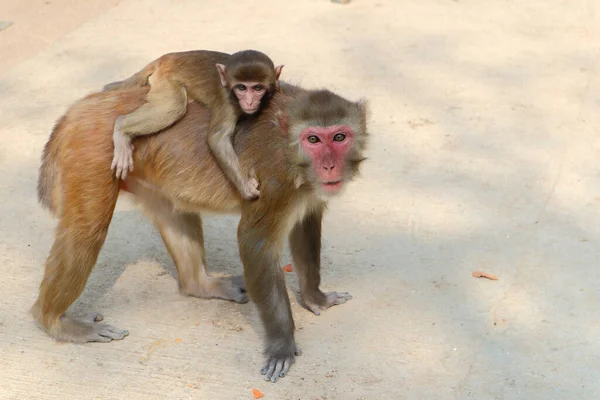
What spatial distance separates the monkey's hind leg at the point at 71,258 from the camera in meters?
4.94

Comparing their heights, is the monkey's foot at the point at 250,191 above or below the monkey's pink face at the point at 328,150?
below

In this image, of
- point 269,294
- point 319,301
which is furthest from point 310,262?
point 269,294

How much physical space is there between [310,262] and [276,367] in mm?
789

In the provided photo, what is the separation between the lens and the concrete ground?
4.93 metres

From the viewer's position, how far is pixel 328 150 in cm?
468

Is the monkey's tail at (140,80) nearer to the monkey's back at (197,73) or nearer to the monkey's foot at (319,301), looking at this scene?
the monkey's back at (197,73)

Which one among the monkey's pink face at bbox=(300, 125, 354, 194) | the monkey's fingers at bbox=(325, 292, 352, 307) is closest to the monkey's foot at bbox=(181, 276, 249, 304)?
the monkey's fingers at bbox=(325, 292, 352, 307)

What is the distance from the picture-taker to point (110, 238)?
6305mm

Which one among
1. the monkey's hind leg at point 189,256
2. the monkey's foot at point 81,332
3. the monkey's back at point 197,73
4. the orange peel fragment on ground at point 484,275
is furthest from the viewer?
the orange peel fragment on ground at point 484,275

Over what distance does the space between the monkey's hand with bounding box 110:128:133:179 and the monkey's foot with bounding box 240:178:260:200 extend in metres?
0.68

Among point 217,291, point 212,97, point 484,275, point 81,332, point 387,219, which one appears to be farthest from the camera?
point 387,219

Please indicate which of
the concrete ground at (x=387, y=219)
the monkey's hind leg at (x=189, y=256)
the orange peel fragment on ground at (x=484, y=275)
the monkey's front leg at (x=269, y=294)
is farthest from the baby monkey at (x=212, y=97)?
the orange peel fragment on ground at (x=484, y=275)

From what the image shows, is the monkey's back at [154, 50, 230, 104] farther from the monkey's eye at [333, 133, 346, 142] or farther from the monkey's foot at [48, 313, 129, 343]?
the monkey's foot at [48, 313, 129, 343]

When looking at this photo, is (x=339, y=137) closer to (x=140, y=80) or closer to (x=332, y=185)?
(x=332, y=185)
